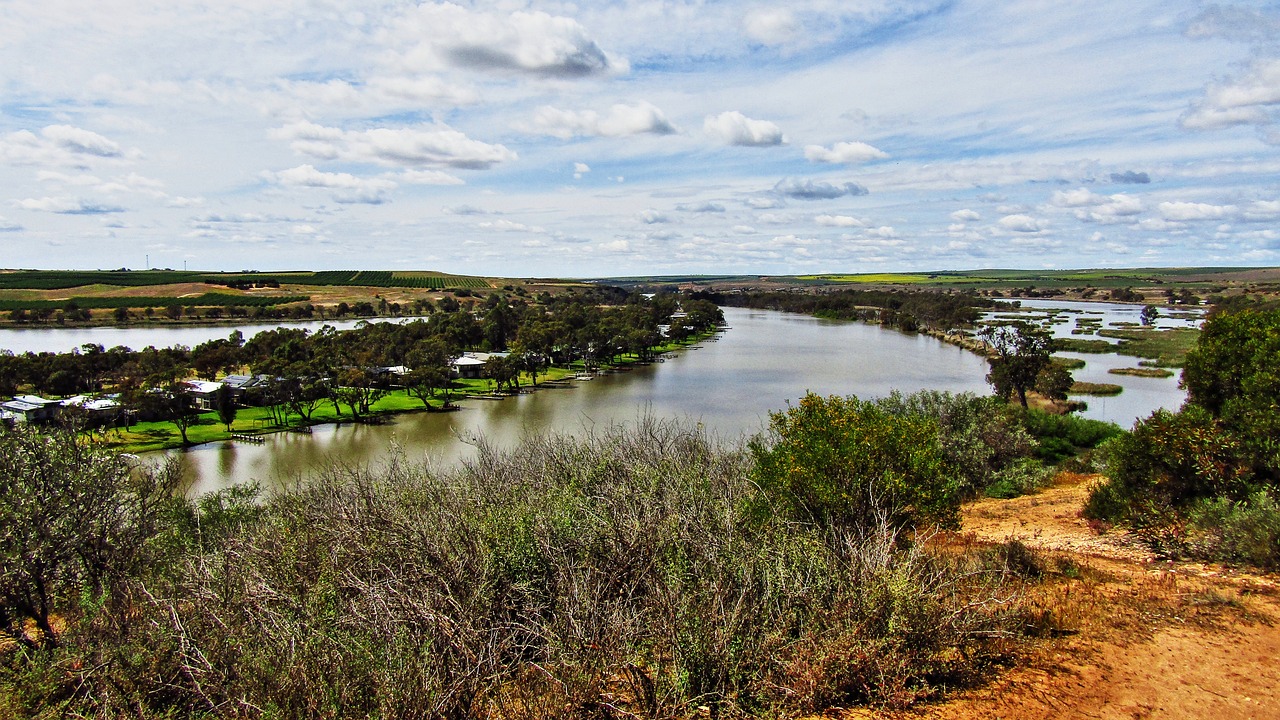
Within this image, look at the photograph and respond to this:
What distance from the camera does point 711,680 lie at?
707 cm

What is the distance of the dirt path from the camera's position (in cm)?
723

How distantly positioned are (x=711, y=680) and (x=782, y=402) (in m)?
41.1

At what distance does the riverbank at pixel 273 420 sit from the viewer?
38.6 meters

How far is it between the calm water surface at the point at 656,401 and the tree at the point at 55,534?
6107 millimetres

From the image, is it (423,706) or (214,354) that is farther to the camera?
(214,354)

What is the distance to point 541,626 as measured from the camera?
7.97 meters

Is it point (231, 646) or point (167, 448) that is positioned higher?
point (231, 646)

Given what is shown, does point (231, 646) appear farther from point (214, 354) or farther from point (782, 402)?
point (214, 354)

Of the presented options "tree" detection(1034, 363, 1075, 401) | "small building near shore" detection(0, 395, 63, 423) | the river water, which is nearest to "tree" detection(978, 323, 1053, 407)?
"tree" detection(1034, 363, 1075, 401)

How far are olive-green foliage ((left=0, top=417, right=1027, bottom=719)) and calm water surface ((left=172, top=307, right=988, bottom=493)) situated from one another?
8399 mm

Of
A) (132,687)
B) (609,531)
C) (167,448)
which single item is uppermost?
(609,531)

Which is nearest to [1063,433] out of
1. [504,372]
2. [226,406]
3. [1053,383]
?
[1053,383]

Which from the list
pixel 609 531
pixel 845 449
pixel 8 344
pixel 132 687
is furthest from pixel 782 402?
pixel 8 344

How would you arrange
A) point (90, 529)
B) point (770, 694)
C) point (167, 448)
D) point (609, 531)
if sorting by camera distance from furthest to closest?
1. point (167, 448)
2. point (90, 529)
3. point (609, 531)
4. point (770, 694)
